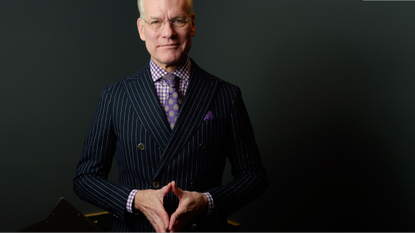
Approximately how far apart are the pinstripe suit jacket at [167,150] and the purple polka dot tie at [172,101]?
0.11 ft

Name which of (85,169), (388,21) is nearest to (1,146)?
(85,169)

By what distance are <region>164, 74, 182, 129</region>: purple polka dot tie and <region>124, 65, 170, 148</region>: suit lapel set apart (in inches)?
1.3

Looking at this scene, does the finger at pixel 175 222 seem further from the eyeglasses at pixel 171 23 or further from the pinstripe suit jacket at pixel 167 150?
the eyeglasses at pixel 171 23

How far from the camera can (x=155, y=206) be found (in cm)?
107

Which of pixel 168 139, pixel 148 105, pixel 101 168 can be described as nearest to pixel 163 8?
pixel 148 105

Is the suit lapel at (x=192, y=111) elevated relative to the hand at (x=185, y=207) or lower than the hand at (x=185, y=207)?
elevated

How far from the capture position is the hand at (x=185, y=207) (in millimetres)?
1057

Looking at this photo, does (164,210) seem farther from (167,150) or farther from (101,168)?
(101,168)

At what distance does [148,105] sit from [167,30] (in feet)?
0.89

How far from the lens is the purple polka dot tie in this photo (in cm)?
129

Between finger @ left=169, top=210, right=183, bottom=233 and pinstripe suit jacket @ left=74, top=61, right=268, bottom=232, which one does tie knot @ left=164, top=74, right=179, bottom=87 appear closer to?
pinstripe suit jacket @ left=74, top=61, right=268, bottom=232

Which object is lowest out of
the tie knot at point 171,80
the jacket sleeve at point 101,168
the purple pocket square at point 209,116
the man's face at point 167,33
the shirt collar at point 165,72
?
the jacket sleeve at point 101,168

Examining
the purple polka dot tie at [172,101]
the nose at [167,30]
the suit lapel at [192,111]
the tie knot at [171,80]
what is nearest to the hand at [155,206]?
the suit lapel at [192,111]

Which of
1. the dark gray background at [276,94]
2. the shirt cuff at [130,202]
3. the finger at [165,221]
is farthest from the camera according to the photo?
the dark gray background at [276,94]
